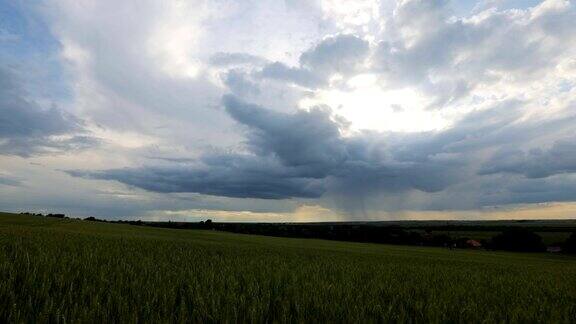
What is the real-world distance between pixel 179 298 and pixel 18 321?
2.30m

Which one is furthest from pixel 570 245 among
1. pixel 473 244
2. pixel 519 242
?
pixel 473 244

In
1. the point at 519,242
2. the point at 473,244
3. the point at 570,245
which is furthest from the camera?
the point at 473,244

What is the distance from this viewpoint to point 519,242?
301 feet

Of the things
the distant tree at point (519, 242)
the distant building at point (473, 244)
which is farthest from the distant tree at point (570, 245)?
the distant building at point (473, 244)

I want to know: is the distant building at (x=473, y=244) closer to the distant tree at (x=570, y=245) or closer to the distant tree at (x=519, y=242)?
the distant tree at (x=519, y=242)

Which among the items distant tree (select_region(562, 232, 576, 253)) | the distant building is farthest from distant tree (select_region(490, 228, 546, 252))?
distant tree (select_region(562, 232, 576, 253))

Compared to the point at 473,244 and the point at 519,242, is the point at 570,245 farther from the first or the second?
the point at 473,244

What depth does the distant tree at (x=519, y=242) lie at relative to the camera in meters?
89.6

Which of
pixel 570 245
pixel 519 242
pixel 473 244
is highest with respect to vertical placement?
pixel 519 242

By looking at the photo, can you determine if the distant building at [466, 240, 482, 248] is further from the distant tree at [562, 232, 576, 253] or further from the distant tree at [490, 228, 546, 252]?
the distant tree at [562, 232, 576, 253]

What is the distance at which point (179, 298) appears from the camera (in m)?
5.62

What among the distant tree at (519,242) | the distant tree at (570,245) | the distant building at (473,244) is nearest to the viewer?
the distant tree at (570,245)

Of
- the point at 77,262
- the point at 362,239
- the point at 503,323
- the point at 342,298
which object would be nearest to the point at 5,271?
the point at 77,262

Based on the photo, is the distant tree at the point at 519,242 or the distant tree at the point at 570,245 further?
the distant tree at the point at 519,242
